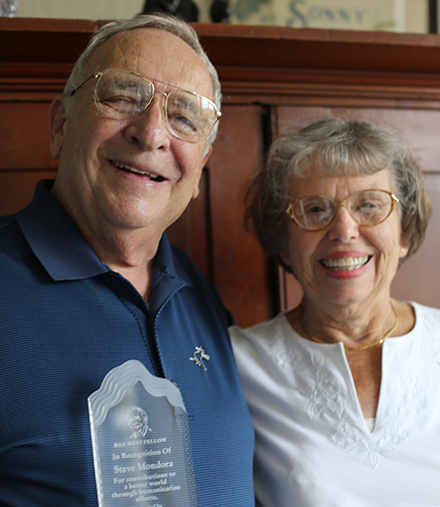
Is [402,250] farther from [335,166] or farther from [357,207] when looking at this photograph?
[335,166]

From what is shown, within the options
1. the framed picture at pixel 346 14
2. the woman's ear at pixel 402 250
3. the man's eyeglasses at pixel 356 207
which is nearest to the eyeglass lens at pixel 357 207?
the man's eyeglasses at pixel 356 207

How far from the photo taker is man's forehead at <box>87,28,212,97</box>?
1209 millimetres

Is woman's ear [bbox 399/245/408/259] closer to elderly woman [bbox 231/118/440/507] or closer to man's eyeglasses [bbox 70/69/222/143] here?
elderly woman [bbox 231/118/440/507]

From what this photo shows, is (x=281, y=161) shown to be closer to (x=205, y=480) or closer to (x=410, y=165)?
(x=410, y=165)

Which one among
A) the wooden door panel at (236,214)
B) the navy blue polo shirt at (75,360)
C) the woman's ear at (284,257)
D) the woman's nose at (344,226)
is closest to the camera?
the navy blue polo shirt at (75,360)

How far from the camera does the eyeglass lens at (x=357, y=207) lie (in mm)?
1446

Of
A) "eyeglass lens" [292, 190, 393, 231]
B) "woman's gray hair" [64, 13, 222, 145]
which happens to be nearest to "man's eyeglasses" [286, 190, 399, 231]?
"eyeglass lens" [292, 190, 393, 231]

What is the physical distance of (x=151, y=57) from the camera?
122 centimetres

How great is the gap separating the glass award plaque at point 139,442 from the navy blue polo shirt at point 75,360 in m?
0.15

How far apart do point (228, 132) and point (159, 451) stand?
4.20 ft

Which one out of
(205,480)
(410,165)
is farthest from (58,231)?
(410,165)

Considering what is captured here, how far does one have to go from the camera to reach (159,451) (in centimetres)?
91

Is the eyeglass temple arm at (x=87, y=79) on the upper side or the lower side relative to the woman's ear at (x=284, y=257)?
upper

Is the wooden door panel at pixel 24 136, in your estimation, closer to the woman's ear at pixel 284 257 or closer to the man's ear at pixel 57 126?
the man's ear at pixel 57 126
